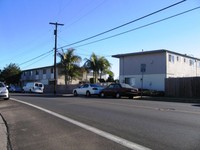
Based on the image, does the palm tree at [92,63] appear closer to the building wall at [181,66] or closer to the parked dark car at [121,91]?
the building wall at [181,66]

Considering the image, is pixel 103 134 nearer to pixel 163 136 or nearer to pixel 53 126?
pixel 163 136

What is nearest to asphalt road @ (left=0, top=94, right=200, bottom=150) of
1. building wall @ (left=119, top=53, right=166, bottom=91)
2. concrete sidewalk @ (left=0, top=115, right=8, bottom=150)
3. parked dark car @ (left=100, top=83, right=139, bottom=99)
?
concrete sidewalk @ (left=0, top=115, right=8, bottom=150)

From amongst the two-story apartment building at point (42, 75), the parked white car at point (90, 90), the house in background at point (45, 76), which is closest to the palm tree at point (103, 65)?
the house in background at point (45, 76)

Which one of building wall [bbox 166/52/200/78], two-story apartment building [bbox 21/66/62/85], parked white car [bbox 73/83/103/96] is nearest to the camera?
parked white car [bbox 73/83/103/96]

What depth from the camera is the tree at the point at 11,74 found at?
286 feet

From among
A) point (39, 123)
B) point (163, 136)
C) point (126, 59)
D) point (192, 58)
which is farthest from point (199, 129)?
point (192, 58)

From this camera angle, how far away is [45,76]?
75562mm

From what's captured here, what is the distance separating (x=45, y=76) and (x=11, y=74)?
53.0 ft

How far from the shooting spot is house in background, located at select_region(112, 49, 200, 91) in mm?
39781

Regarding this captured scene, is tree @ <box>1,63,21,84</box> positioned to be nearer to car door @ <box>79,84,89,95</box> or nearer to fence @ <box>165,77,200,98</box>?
car door @ <box>79,84,89,95</box>

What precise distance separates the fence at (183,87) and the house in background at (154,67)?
391cm

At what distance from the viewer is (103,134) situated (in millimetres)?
9211

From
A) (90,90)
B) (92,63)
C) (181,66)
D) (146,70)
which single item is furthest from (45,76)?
(90,90)

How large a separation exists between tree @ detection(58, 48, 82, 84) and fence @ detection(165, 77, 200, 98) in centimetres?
2894
